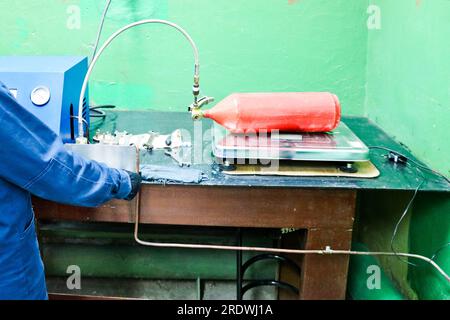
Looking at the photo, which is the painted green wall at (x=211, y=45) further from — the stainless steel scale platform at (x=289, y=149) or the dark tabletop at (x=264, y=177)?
the stainless steel scale platform at (x=289, y=149)

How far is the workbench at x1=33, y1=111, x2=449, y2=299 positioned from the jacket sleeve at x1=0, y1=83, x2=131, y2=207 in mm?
160

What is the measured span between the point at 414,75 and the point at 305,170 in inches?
19.2

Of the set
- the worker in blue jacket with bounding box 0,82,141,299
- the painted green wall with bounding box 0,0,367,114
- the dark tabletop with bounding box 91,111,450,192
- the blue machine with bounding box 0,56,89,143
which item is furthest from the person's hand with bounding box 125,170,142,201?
the painted green wall with bounding box 0,0,367,114

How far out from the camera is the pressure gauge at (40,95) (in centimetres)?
125

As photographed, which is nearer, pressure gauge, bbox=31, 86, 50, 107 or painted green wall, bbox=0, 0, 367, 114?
pressure gauge, bbox=31, 86, 50, 107

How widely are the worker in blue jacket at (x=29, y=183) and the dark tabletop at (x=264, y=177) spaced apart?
23 centimetres

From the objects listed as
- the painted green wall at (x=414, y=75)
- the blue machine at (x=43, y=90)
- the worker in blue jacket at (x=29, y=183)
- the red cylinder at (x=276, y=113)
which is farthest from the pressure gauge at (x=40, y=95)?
the painted green wall at (x=414, y=75)

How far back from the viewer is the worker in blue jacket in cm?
95

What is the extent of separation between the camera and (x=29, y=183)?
3.28 feet

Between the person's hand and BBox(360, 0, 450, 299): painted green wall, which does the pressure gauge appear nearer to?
the person's hand

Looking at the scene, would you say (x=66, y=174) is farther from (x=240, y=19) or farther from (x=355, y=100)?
(x=355, y=100)

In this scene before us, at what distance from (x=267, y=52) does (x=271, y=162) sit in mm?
699

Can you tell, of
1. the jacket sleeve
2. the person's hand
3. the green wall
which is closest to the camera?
the jacket sleeve

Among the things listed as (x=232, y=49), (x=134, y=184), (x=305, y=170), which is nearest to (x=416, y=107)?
Answer: (x=305, y=170)
